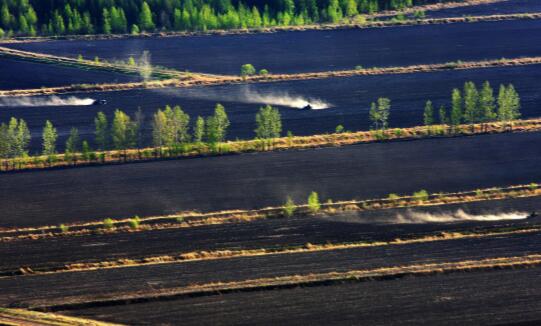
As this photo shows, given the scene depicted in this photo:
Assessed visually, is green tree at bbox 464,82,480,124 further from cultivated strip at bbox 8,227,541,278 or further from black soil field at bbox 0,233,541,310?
black soil field at bbox 0,233,541,310

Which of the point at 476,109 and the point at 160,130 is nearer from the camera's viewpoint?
the point at 160,130

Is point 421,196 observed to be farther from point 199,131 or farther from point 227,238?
point 199,131

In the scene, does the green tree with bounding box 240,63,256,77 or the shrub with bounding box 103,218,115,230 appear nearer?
the shrub with bounding box 103,218,115,230

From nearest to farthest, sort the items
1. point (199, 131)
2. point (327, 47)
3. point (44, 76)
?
point (199, 131) → point (44, 76) → point (327, 47)

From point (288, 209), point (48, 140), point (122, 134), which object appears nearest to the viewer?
point (288, 209)

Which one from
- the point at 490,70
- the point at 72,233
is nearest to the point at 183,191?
the point at 72,233

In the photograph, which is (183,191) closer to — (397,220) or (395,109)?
(397,220)

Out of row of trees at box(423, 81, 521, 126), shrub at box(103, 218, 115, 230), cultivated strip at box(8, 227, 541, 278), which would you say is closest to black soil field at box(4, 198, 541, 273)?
cultivated strip at box(8, 227, 541, 278)

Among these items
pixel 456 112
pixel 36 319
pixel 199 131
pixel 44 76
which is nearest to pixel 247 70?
pixel 44 76
